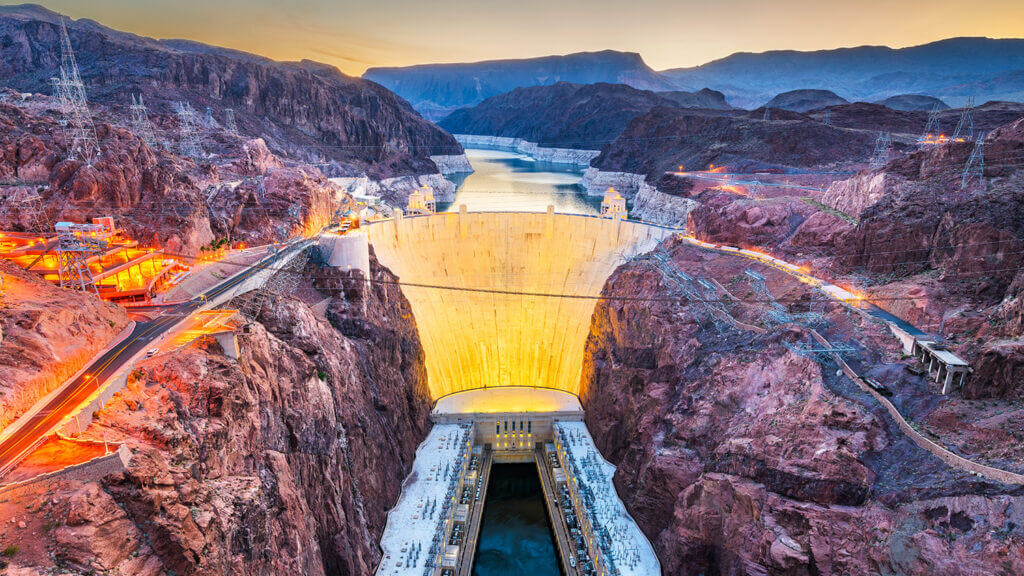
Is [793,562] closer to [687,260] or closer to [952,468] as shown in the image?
[952,468]

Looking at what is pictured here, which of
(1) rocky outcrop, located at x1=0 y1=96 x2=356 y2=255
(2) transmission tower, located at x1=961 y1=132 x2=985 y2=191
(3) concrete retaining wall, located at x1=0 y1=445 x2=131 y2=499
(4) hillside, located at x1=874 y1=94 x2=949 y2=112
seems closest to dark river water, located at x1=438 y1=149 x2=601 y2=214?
(1) rocky outcrop, located at x1=0 y1=96 x2=356 y2=255

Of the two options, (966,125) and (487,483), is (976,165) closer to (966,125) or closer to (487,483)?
(487,483)

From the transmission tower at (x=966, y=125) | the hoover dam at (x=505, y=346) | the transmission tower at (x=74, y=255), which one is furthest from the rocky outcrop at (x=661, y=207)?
the transmission tower at (x=74, y=255)

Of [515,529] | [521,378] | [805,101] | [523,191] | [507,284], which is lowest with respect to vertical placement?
[515,529]

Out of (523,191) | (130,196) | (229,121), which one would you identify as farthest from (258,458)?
(523,191)

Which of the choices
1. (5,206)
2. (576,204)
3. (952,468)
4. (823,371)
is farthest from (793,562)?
(576,204)

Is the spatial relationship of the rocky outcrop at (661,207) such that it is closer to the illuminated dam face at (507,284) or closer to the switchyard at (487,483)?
the illuminated dam face at (507,284)
